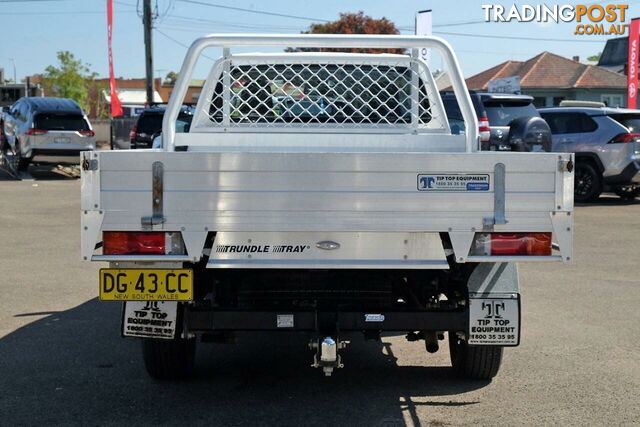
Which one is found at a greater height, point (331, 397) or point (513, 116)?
point (513, 116)

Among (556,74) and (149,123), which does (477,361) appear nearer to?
(149,123)

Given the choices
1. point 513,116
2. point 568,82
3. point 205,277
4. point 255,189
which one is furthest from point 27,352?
point 568,82

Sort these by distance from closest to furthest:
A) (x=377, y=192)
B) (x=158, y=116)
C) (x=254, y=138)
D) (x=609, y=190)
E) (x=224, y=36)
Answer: (x=377, y=192)
(x=224, y=36)
(x=254, y=138)
(x=609, y=190)
(x=158, y=116)

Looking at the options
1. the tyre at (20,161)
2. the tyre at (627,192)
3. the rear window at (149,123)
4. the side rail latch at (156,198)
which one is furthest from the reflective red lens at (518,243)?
the tyre at (20,161)

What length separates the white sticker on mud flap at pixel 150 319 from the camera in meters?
4.93

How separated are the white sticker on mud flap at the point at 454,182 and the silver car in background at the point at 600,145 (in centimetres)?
1368

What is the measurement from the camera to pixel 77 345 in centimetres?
656

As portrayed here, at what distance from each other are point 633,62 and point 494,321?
2737 cm

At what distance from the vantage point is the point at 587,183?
1794 cm

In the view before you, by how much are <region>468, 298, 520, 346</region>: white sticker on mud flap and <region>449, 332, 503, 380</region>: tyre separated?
0.52 m

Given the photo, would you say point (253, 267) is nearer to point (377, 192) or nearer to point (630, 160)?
point (377, 192)

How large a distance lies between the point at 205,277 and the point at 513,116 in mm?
13127

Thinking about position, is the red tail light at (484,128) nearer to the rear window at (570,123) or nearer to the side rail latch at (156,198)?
the rear window at (570,123)

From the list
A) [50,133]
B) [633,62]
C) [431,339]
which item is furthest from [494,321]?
[633,62]
